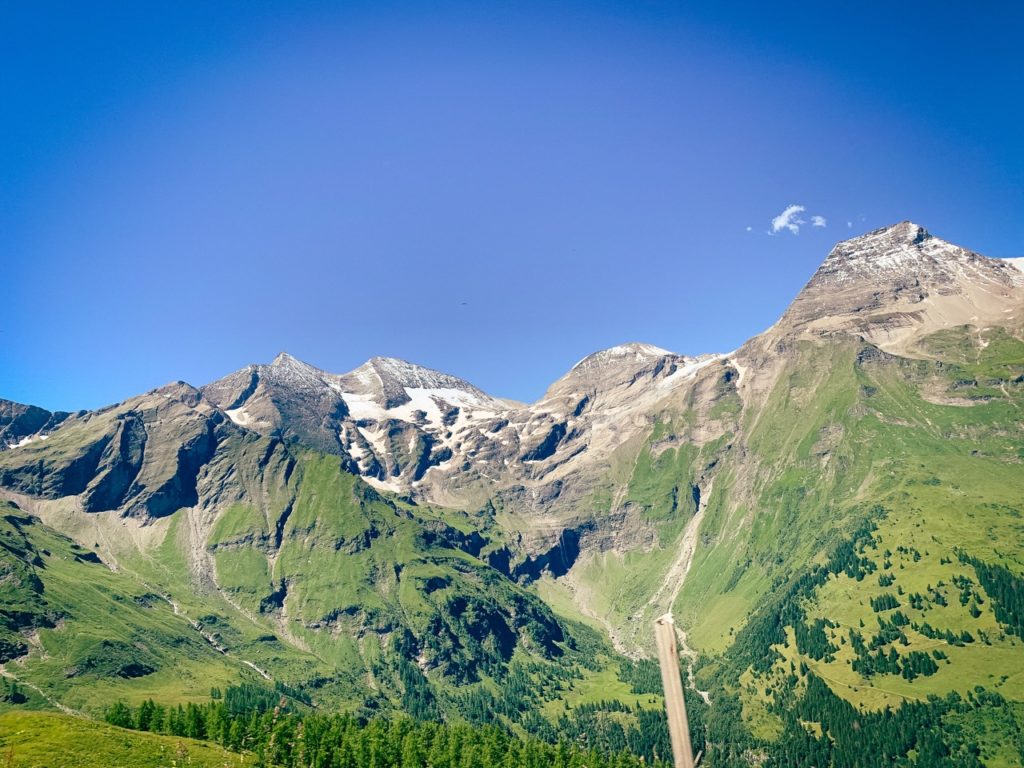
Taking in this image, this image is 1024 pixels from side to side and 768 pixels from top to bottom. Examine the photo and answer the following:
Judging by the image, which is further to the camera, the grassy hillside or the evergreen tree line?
the evergreen tree line

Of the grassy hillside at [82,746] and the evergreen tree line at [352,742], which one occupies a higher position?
the grassy hillside at [82,746]

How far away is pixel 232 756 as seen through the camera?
101875mm

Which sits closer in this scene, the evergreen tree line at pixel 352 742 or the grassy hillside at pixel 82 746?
the grassy hillside at pixel 82 746

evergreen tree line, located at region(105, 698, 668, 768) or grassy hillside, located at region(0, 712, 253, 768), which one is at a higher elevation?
grassy hillside, located at region(0, 712, 253, 768)

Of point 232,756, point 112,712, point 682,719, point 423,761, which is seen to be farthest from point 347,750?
point 682,719

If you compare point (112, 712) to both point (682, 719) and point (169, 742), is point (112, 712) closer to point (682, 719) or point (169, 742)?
point (169, 742)

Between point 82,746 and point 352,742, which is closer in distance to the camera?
point 82,746

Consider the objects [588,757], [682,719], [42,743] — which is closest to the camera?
[682,719]

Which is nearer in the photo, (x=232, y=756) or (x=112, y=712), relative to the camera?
(x=232, y=756)

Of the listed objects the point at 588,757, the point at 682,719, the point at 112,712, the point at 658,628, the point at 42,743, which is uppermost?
the point at 658,628

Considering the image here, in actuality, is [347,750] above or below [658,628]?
below

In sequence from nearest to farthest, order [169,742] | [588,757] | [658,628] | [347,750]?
[658,628], [169,742], [347,750], [588,757]

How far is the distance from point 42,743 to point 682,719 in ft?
325

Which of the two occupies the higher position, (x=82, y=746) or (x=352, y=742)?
(x=82, y=746)
